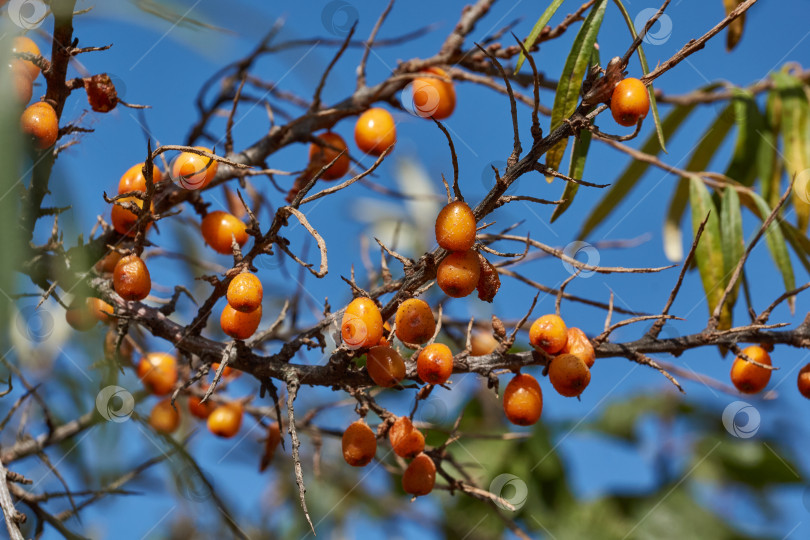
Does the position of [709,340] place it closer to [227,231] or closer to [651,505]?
[227,231]

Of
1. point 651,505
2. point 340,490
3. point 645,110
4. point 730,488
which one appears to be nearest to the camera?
point 645,110

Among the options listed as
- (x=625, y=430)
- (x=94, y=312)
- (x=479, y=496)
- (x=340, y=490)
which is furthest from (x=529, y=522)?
(x=94, y=312)

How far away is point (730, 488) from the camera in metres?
3.75

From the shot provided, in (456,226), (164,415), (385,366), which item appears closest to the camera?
(456,226)

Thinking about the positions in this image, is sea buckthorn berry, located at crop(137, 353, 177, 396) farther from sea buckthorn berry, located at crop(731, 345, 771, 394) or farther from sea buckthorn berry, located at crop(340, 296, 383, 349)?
sea buckthorn berry, located at crop(731, 345, 771, 394)

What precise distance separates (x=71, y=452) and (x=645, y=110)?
154 cm

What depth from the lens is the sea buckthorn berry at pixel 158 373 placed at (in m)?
1.77

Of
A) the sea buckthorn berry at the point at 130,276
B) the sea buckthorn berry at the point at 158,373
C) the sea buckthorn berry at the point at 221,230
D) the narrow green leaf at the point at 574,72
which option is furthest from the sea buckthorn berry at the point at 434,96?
the sea buckthorn berry at the point at 158,373

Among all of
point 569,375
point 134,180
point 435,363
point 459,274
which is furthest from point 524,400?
point 134,180

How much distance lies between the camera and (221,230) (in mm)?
1371
